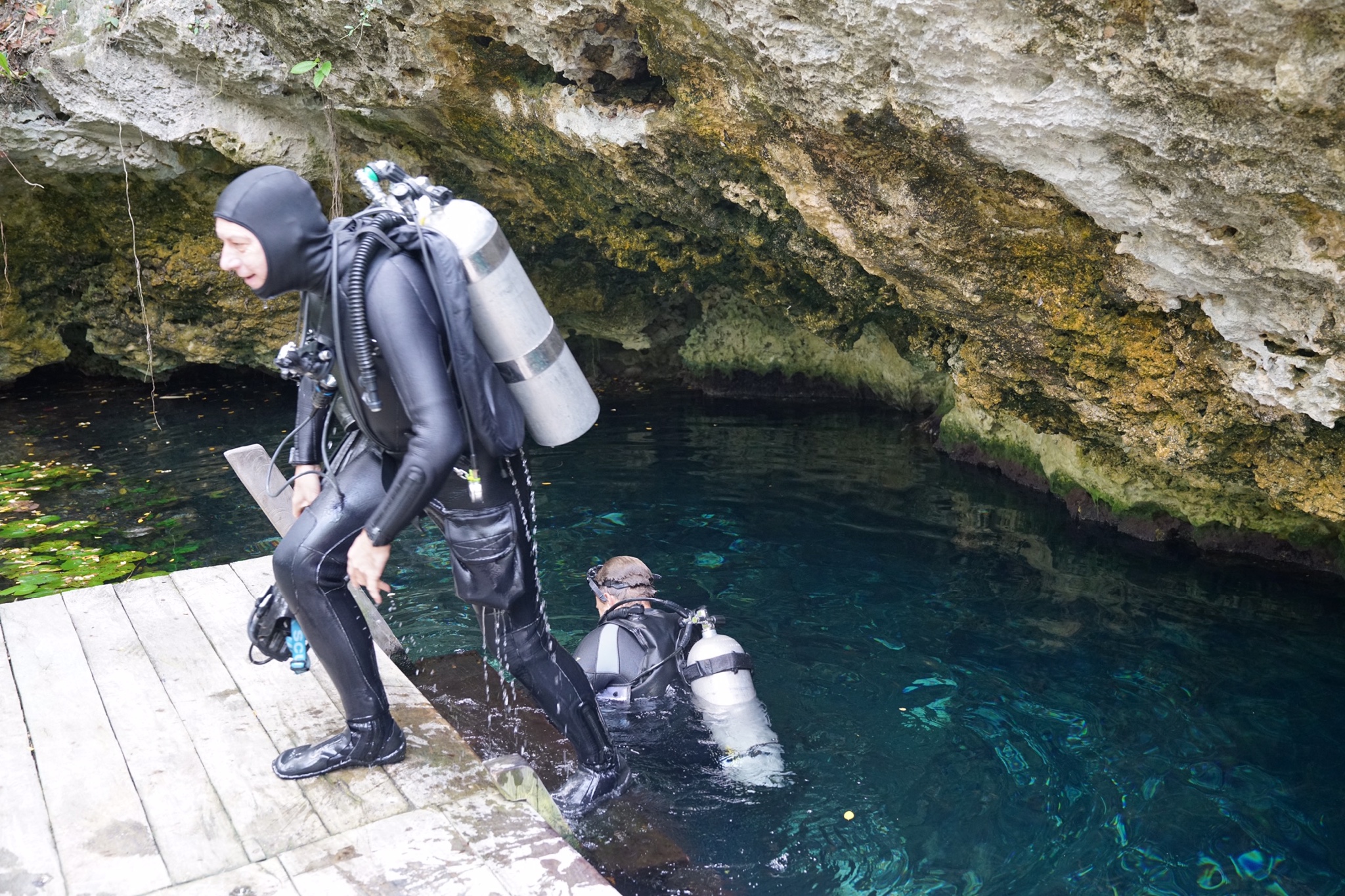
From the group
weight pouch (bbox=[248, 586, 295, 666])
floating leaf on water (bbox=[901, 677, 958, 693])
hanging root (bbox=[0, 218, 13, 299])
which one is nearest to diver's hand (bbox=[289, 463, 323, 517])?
weight pouch (bbox=[248, 586, 295, 666])

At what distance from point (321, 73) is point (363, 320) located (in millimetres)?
4284

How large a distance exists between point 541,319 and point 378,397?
1.92 feet

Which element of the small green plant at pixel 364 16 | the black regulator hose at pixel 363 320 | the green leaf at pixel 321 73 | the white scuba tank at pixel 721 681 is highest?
the small green plant at pixel 364 16

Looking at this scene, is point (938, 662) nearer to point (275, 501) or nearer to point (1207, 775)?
point (1207, 775)

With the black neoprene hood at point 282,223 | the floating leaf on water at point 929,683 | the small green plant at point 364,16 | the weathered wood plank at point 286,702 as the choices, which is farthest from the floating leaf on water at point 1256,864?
A: the small green plant at point 364,16

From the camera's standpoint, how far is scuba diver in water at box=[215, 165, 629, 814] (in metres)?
3.00

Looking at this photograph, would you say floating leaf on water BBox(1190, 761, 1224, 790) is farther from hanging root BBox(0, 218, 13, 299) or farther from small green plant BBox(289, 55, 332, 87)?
hanging root BBox(0, 218, 13, 299)

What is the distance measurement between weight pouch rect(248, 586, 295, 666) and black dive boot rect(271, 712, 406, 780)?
1.21 ft

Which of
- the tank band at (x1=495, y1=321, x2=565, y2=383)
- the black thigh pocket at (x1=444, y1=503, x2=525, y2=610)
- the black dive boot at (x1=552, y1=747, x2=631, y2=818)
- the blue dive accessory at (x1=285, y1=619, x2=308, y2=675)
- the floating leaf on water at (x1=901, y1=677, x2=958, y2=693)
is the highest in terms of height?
the tank band at (x1=495, y1=321, x2=565, y2=383)

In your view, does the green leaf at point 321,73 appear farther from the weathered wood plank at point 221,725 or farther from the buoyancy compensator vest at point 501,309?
the buoyancy compensator vest at point 501,309

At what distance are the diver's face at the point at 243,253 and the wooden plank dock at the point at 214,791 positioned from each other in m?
1.68

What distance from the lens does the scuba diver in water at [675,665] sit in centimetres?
447

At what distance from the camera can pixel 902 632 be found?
5934 mm

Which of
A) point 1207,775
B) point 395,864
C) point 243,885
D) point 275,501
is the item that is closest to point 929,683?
point 1207,775
